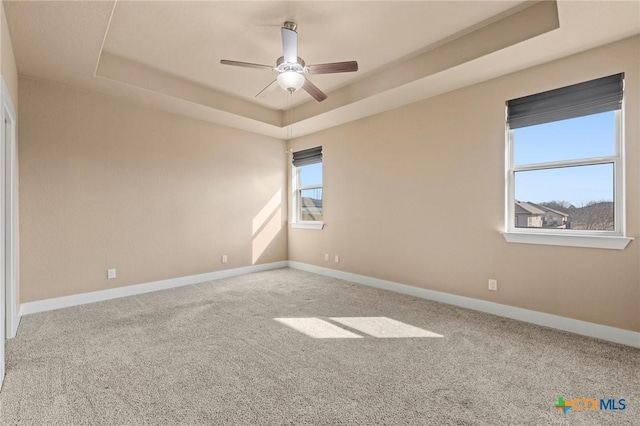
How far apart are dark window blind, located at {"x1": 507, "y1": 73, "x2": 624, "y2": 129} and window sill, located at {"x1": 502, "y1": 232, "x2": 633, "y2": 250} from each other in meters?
Answer: 1.14

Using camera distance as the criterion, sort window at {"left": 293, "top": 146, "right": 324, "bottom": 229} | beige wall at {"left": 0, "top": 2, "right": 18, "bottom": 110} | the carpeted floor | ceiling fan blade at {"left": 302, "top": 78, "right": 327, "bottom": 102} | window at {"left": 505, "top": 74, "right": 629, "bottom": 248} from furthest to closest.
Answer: window at {"left": 293, "top": 146, "right": 324, "bottom": 229}
ceiling fan blade at {"left": 302, "top": 78, "right": 327, "bottom": 102}
window at {"left": 505, "top": 74, "right": 629, "bottom": 248}
beige wall at {"left": 0, "top": 2, "right": 18, "bottom": 110}
the carpeted floor

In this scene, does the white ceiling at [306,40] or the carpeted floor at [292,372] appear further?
the white ceiling at [306,40]

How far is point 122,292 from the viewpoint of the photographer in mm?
3871

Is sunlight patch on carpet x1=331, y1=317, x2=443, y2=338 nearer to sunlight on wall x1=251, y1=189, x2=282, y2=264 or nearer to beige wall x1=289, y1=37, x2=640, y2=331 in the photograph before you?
beige wall x1=289, y1=37, x2=640, y2=331

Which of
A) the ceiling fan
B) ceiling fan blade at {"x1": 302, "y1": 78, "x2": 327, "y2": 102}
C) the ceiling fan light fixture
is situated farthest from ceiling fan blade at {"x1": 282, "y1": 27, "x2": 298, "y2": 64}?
ceiling fan blade at {"x1": 302, "y1": 78, "x2": 327, "y2": 102}

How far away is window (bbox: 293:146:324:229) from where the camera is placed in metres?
5.46

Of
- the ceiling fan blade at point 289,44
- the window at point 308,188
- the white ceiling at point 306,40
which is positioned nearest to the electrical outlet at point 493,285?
the white ceiling at point 306,40

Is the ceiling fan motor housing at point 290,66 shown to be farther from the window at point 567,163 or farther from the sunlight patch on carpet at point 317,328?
the sunlight patch on carpet at point 317,328

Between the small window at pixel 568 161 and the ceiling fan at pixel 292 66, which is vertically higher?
the ceiling fan at pixel 292 66

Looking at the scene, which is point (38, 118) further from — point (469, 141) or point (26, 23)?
point (469, 141)

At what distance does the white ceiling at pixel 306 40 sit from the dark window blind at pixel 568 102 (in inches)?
13.0

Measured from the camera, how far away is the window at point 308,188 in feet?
17.9

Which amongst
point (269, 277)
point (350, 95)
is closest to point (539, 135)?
point (350, 95)

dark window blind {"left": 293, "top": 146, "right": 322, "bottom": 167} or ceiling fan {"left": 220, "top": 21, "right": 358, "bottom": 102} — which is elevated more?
ceiling fan {"left": 220, "top": 21, "right": 358, "bottom": 102}
